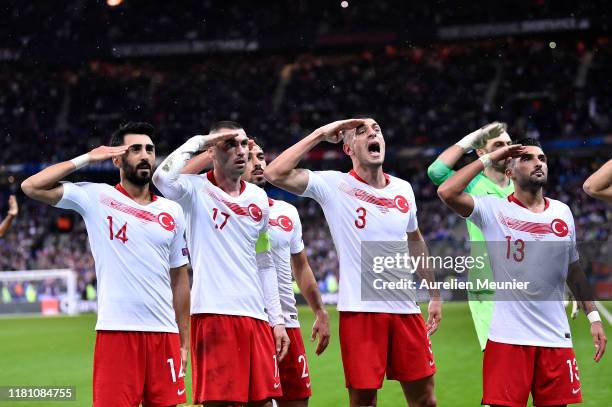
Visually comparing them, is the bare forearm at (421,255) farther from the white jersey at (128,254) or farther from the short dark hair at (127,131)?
the short dark hair at (127,131)

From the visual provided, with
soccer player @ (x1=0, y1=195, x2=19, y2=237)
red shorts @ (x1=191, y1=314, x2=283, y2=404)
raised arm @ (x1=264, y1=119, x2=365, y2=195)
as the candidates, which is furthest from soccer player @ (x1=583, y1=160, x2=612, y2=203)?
soccer player @ (x1=0, y1=195, x2=19, y2=237)

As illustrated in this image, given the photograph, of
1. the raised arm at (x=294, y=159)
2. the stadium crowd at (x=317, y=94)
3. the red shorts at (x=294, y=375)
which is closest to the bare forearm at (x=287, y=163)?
the raised arm at (x=294, y=159)

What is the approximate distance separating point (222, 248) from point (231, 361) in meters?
Result: 0.74

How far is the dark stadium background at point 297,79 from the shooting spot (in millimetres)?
36156

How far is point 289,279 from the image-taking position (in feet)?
24.0

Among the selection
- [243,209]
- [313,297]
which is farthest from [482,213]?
[243,209]

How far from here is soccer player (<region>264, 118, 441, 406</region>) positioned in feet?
20.5

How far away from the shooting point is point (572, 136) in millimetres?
34688

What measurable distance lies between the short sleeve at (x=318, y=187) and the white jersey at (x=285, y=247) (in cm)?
65

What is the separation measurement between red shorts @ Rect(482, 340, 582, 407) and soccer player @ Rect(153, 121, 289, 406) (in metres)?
1.39

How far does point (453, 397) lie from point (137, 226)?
Result: 18.0ft

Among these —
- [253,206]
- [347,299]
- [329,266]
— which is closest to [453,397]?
[347,299]

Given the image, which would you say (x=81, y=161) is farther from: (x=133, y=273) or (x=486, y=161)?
(x=486, y=161)

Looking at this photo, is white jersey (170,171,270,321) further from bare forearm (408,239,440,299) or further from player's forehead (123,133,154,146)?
bare forearm (408,239,440,299)
